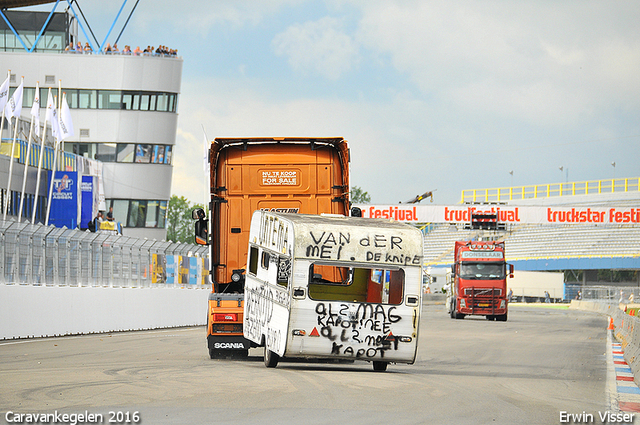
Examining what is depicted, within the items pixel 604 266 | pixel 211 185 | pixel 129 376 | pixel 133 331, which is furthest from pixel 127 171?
pixel 129 376

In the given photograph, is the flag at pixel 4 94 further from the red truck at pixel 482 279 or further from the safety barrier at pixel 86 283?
the red truck at pixel 482 279

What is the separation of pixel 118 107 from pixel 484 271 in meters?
30.7

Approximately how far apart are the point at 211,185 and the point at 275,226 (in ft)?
9.87

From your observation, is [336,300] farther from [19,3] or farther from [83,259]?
[19,3]

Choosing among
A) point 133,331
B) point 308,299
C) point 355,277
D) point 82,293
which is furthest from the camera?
point 133,331

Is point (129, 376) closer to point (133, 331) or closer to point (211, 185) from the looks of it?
point (211, 185)

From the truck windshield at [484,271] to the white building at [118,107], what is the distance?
1077 inches

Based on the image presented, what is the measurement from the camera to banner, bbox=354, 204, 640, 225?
62.7 m

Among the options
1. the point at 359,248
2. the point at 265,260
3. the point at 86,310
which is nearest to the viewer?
the point at 359,248

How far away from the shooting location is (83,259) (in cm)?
2473

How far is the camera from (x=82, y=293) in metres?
24.0

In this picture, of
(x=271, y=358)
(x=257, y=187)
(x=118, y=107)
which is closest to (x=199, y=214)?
(x=257, y=187)

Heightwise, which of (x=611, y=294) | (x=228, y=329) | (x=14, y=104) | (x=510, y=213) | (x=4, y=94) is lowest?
(x=228, y=329)

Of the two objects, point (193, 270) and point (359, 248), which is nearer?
Result: point (359, 248)
